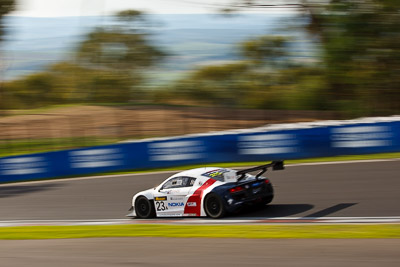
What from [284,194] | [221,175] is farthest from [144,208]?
[284,194]

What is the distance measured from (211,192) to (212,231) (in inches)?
67.8

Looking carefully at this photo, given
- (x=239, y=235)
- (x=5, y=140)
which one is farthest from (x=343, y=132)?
(x=5, y=140)

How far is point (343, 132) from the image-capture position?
59.8 feet

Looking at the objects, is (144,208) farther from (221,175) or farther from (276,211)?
(276,211)

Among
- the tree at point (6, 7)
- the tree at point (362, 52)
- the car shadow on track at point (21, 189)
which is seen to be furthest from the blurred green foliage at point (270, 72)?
the car shadow on track at point (21, 189)

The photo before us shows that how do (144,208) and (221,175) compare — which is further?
(144,208)

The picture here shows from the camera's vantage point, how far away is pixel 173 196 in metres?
12.3

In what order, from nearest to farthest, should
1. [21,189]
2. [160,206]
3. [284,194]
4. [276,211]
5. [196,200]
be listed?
[196,200]
[276,211]
[160,206]
[284,194]
[21,189]

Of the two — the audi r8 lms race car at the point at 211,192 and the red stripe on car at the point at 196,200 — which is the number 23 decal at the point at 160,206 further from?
the red stripe on car at the point at 196,200

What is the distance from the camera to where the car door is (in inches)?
476

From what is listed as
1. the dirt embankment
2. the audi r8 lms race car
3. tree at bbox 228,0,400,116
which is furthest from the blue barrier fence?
tree at bbox 228,0,400,116

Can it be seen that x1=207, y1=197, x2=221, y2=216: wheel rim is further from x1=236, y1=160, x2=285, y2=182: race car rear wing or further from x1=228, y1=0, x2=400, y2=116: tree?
x1=228, y1=0, x2=400, y2=116: tree

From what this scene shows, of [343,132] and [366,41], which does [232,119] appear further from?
[343,132]

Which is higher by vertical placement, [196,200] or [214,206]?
[196,200]
